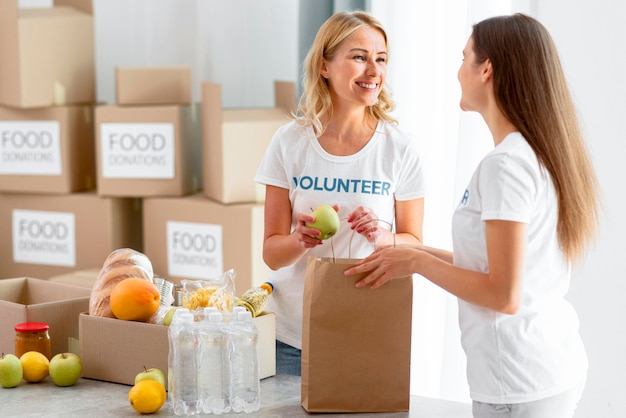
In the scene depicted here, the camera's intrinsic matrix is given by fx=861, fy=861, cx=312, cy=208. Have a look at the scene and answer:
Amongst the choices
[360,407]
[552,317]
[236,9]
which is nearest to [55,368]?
[360,407]

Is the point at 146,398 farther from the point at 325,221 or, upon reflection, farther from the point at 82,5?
the point at 82,5

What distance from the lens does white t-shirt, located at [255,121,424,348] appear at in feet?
6.00

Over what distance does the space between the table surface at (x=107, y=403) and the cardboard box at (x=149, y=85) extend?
1.58m

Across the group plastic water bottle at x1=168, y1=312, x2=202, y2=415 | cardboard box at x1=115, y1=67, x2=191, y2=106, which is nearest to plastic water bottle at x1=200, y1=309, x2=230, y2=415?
plastic water bottle at x1=168, y1=312, x2=202, y2=415

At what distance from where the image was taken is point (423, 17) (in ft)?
8.77

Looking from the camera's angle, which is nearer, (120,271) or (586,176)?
(586,176)

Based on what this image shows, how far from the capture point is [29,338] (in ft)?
5.59

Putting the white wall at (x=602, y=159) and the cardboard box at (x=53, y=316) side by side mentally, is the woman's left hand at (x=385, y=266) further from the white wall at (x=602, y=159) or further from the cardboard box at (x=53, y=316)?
the white wall at (x=602, y=159)

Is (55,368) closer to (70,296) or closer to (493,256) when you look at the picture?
(70,296)

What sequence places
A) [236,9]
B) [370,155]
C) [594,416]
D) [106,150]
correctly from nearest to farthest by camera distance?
[370,155], [594,416], [106,150], [236,9]

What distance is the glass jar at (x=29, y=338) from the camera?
1.70 meters

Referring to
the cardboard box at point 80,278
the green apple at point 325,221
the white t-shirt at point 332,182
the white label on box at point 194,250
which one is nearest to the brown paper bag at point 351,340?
the green apple at point 325,221

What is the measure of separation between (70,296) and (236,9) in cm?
197

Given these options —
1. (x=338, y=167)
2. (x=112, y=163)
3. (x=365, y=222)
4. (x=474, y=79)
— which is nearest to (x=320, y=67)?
(x=338, y=167)
